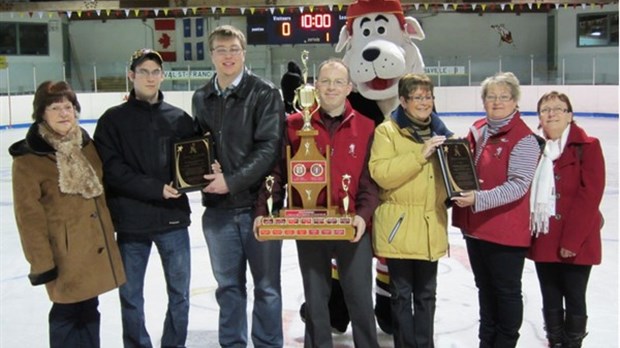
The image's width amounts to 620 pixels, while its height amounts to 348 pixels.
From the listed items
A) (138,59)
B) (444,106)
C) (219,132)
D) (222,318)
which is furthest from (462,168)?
(444,106)

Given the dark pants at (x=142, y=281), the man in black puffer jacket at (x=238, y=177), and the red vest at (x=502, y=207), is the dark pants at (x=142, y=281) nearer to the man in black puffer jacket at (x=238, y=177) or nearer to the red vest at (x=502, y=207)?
the man in black puffer jacket at (x=238, y=177)

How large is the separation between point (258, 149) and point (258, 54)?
18.2m

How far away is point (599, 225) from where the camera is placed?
273cm

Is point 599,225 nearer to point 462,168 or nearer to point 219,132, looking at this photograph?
point 462,168

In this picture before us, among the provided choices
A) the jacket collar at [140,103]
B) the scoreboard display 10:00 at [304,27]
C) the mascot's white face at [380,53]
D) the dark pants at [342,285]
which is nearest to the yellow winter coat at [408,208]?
the dark pants at [342,285]

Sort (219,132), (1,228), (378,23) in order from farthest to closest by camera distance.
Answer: (1,228), (378,23), (219,132)

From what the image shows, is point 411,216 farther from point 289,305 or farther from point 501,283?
point 289,305

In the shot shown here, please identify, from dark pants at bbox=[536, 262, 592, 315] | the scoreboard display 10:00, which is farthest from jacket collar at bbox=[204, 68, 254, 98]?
the scoreboard display 10:00

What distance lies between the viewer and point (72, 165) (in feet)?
8.33

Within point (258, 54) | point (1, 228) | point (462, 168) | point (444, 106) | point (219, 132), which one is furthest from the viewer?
point (258, 54)

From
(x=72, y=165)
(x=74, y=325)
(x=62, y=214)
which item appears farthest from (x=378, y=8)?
(x=74, y=325)

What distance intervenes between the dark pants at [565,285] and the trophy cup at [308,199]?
2.96 ft

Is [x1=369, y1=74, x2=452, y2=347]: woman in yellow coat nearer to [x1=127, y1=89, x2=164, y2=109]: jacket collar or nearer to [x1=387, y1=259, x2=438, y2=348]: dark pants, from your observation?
[x1=387, y1=259, x2=438, y2=348]: dark pants

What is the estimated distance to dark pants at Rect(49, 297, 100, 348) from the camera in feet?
8.66
